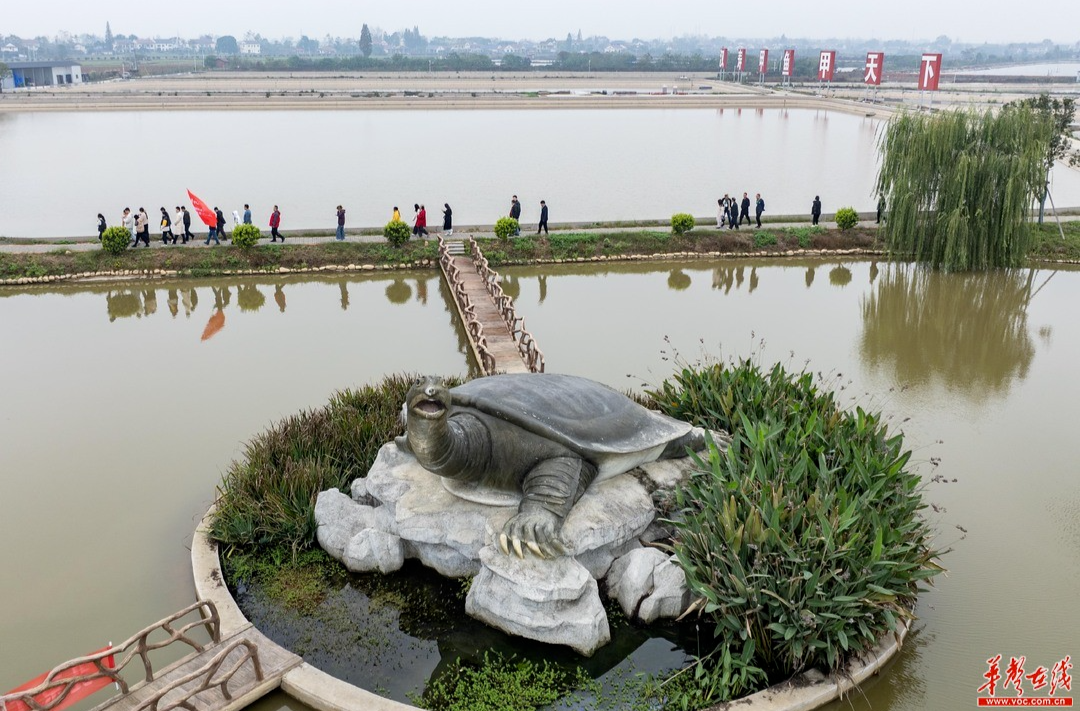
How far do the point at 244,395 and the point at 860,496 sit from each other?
8.61 metres

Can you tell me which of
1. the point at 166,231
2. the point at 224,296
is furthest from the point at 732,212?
the point at 166,231

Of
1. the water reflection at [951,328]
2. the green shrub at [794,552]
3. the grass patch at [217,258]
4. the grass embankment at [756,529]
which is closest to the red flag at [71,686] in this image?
the grass embankment at [756,529]

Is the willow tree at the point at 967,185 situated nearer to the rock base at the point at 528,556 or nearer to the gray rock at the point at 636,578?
the rock base at the point at 528,556

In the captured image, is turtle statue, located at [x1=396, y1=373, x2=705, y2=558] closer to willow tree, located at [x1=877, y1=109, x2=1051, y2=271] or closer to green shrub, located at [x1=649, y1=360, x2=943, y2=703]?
green shrub, located at [x1=649, y1=360, x2=943, y2=703]

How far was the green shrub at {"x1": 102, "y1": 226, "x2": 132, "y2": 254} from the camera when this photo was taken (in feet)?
61.2

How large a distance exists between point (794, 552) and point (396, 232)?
14.9 m

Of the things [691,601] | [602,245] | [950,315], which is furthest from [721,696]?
[602,245]

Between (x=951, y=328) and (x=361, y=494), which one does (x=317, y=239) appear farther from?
(x=951, y=328)

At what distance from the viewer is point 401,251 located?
2003cm

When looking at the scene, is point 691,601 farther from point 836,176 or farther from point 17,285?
point 836,176

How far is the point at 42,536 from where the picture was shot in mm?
8742

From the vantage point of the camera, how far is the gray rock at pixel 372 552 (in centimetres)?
793

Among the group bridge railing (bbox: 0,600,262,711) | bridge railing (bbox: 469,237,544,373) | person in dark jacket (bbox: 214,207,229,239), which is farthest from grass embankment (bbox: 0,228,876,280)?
bridge railing (bbox: 0,600,262,711)

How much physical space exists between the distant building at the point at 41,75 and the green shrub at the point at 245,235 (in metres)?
66.8
